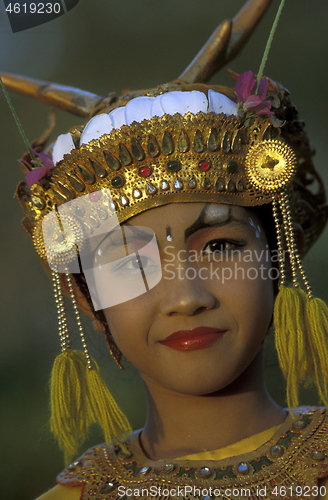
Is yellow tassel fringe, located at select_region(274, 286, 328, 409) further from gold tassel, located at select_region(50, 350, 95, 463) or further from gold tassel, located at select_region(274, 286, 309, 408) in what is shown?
gold tassel, located at select_region(50, 350, 95, 463)

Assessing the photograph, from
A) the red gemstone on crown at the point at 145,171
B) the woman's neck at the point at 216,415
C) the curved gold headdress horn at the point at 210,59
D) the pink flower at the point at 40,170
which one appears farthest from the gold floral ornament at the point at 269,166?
the pink flower at the point at 40,170

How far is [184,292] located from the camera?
6.92 feet

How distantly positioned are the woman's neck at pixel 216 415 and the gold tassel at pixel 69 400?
0.22 m

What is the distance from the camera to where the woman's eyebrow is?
7.21 feet

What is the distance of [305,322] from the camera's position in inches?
89.3

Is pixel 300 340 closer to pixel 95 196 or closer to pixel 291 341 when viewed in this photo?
pixel 291 341

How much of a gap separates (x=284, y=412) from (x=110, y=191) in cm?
85

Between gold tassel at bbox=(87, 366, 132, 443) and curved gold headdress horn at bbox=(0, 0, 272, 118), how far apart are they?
87 cm

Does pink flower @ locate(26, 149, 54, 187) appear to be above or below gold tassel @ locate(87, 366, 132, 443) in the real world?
above

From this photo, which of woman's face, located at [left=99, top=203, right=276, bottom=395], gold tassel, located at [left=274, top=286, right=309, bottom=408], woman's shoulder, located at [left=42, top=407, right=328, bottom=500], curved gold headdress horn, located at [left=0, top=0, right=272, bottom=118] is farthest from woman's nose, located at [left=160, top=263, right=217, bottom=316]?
curved gold headdress horn, located at [left=0, top=0, right=272, bottom=118]

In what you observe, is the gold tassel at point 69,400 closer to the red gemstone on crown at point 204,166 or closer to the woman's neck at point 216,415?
the woman's neck at point 216,415

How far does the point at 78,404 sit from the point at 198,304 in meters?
0.55

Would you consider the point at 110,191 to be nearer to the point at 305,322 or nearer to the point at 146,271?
the point at 146,271

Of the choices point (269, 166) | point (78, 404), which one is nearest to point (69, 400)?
point (78, 404)
